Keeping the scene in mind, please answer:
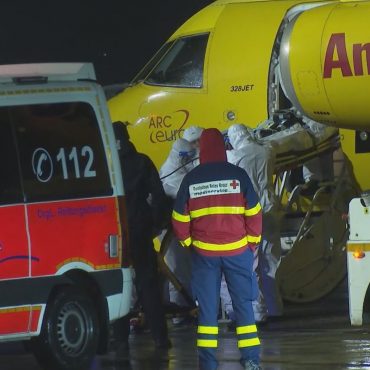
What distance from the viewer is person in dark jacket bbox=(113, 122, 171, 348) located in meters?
10.4

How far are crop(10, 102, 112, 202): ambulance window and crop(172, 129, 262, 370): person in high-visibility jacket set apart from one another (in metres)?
0.73

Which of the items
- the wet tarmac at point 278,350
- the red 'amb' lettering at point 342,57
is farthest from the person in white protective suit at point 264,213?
the red 'amb' lettering at point 342,57

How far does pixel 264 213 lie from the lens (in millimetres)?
11703

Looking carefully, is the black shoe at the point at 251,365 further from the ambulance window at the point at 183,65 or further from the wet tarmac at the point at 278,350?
the ambulance window at the point at 183,65

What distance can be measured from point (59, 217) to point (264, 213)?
3362mm

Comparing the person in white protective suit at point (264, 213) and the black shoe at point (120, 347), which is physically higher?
the person in white protective suit at point (264, 213)

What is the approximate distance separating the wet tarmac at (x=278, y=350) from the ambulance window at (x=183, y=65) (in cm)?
366

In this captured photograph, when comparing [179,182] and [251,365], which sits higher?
[179,182]

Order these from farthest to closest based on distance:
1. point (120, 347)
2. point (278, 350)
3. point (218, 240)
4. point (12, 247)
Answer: point (120, 347) → point (278, 350) → point (218, 240) → point (12, 247)

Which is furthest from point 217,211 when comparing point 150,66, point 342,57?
point 150,66

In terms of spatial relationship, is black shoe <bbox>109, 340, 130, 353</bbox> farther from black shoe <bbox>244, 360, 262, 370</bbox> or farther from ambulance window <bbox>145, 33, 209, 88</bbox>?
ambulance window <bbox>145, 33, 209, 88</bbox>

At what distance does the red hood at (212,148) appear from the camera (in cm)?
893

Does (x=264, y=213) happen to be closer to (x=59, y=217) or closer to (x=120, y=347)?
(x=120, y=347)

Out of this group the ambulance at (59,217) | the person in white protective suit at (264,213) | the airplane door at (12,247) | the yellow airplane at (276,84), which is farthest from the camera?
the person in white protective suit at (264,213)
